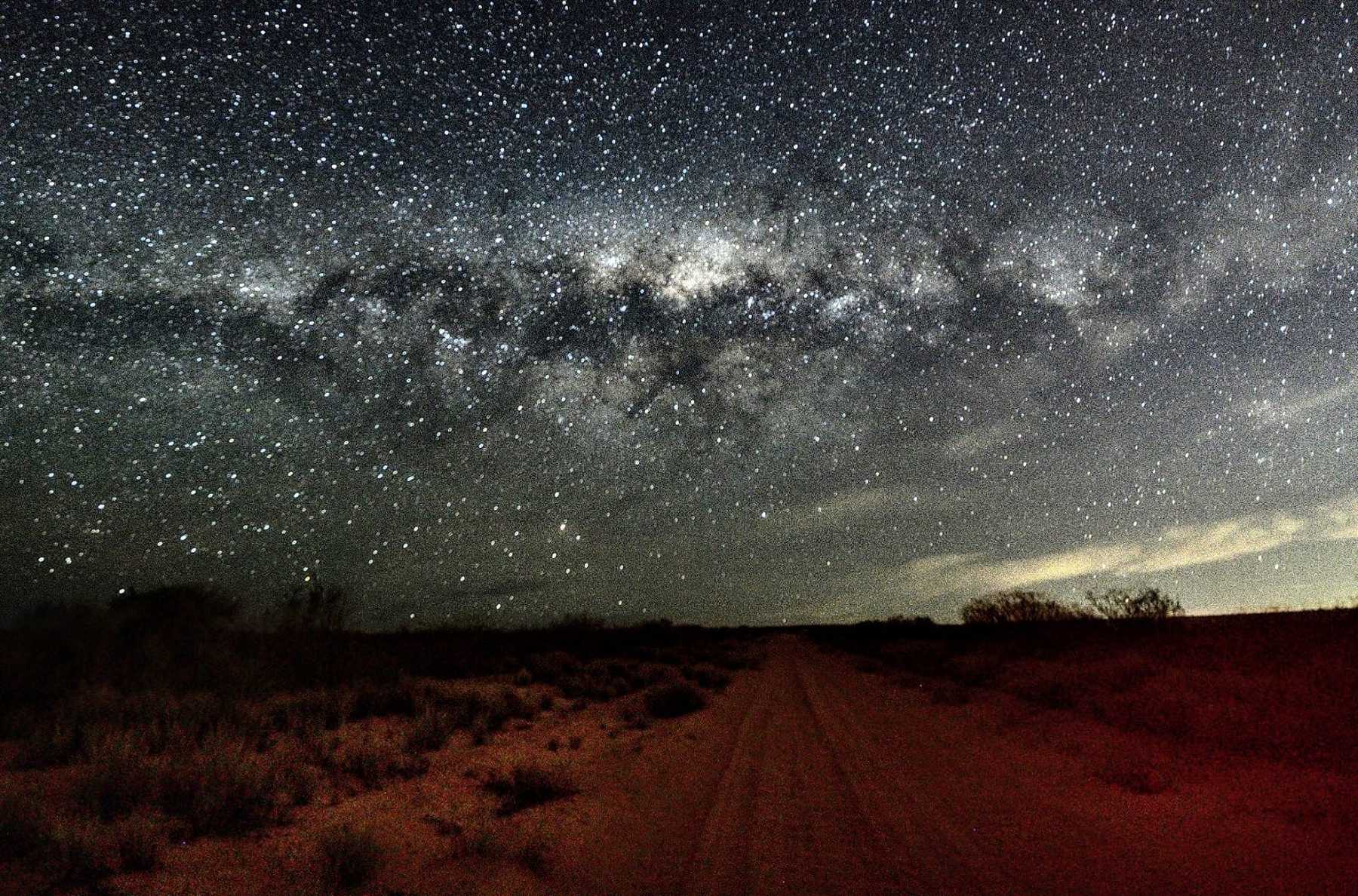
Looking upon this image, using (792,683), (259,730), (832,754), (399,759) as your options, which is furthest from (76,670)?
(792,683)

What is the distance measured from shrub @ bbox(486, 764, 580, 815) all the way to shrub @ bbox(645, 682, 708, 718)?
6989 mm

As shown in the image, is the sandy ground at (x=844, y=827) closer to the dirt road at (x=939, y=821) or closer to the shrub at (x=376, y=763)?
the dirt road at (x=939, y=821)

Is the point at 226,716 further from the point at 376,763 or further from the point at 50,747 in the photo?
the point at 376,763

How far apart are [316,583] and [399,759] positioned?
56.5 ft

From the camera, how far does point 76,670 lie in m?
15.4

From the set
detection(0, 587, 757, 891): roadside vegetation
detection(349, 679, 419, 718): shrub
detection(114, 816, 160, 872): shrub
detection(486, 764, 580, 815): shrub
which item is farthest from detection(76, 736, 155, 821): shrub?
detection(349, 679, 419, 718): shrub

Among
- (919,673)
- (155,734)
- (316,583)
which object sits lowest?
(919,673)

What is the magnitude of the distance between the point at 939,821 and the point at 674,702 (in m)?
10.1

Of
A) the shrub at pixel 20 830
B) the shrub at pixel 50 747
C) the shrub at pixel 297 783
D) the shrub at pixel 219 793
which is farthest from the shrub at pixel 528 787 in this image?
the shrub at pixel 50 747

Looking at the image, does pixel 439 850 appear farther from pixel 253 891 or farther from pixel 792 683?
pixel 792 683

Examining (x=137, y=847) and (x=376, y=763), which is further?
(x=376, y=763)

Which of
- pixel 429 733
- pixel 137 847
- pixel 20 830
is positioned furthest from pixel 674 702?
pixel 20 830

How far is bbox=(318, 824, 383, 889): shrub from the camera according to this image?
6234 mm

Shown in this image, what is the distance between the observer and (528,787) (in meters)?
9.24
